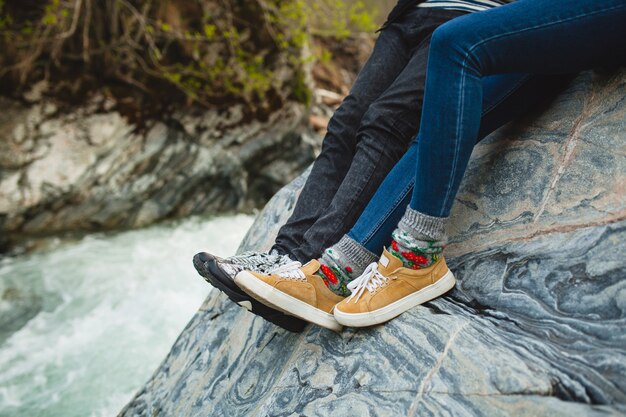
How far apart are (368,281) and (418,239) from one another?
0.59 feet

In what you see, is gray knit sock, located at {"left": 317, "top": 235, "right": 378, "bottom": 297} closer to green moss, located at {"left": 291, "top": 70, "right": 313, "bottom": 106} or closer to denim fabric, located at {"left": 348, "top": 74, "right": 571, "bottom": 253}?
denim fabric, located at {"left": 348, "top": 74, "right": 571, "bottom": 253}

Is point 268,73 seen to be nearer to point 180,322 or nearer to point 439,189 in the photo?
point 180,322

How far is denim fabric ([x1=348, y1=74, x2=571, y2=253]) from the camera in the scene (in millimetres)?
1324

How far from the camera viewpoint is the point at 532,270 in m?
1.21

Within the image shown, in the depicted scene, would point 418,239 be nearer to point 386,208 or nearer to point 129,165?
point 386,208

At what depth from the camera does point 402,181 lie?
52.2 inches

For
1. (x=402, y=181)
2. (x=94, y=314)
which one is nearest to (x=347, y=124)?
(x=402, y=181)

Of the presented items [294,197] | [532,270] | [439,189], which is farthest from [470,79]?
[294,197]

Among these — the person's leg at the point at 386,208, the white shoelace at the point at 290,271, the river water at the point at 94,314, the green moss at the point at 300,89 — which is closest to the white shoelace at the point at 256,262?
the white shoelace at the point at 290,271

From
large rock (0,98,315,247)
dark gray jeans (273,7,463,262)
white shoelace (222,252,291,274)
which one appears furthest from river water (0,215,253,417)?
dark gray jeans (273,7,463,262)

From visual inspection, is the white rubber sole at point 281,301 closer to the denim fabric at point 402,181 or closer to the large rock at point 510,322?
the large rock at point 510,322

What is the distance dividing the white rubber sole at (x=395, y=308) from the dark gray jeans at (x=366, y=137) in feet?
0.78

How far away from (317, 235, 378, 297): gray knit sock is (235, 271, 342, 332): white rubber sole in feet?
0.29

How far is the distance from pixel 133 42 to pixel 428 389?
3848 mm
